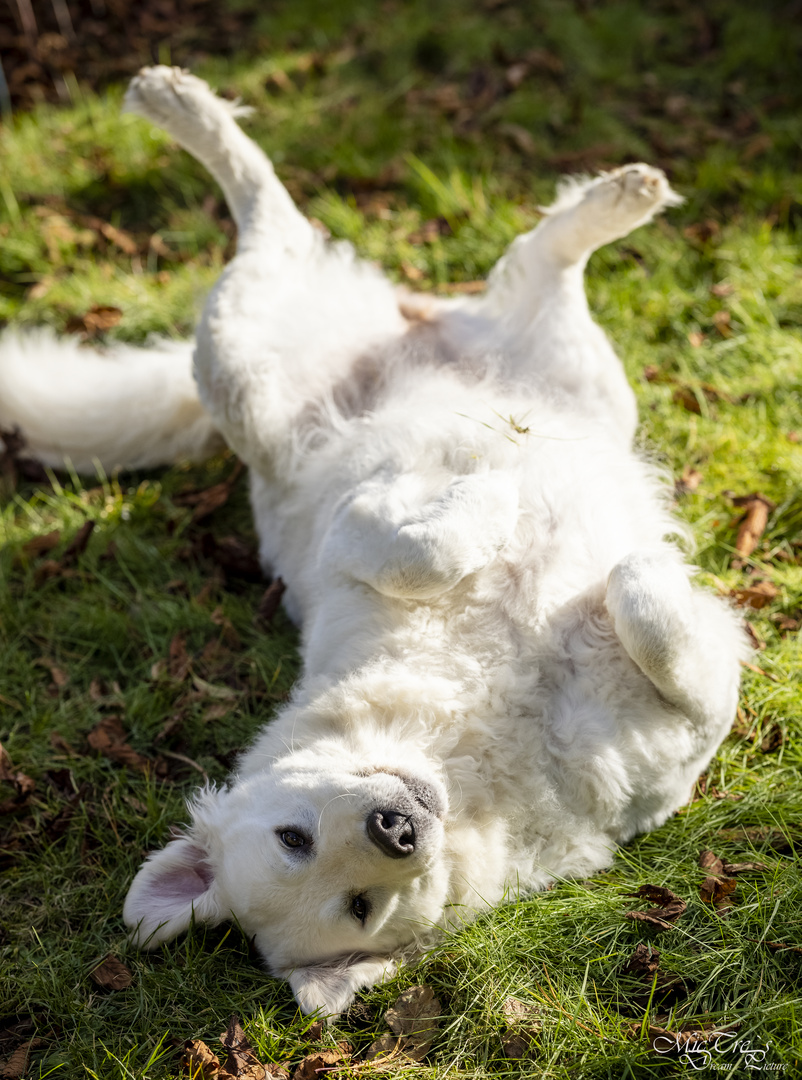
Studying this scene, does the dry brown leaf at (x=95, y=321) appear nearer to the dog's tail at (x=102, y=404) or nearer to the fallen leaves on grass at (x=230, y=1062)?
the dog's tail at (x=102, y=404)

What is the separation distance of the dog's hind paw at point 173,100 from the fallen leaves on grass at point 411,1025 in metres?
3.63

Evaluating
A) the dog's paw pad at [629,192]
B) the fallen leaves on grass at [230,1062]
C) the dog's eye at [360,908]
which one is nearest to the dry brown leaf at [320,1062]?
the fallen leaves on grass at [230,1062]

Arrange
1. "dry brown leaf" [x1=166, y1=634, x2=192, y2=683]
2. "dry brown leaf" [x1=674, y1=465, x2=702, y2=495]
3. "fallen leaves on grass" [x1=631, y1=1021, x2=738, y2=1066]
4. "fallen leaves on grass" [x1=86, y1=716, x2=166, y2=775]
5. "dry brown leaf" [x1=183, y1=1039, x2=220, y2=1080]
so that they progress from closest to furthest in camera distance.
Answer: "fallen leaves on grass" [x1=631, y1=1021, x2=738, y2=1066] < "dry brown leaf" [x1=183, y1=1039, x2=220, y2=1080] < "fallen leaves on grass" [x1=86, y1=716, x2=166, y2=775] < "dry brown leaf" [x1=166, y1=634, x2=192, y2=683] < "dry brown leaf" [x1=674, y1=465, x2=702, y2=495]

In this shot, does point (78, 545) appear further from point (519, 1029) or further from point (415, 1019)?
point (519, 1029)

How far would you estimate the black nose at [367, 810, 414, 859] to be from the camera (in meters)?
2.36

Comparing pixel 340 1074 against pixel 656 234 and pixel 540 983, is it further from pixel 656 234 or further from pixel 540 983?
pixel 656 234

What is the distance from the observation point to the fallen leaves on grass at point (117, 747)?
3393mm

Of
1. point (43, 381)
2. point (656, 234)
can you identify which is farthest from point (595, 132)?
point (43, 381)

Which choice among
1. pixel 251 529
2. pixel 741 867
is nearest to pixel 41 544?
pixel 251 529

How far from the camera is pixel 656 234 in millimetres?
5215

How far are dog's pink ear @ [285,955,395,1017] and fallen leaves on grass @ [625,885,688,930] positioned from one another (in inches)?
30.9

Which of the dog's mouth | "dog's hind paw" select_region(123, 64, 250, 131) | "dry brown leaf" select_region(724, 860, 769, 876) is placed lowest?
"dry brown leaf" select_region(724, 860, 769, 876)

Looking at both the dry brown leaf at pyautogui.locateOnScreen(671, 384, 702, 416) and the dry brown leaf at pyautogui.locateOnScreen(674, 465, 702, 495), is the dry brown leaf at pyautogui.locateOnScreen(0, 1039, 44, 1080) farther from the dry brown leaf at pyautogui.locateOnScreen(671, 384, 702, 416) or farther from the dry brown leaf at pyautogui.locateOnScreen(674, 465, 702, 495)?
the dry brown leaf at pyautogui.locateOnScreen(671, 384, 702, 416)

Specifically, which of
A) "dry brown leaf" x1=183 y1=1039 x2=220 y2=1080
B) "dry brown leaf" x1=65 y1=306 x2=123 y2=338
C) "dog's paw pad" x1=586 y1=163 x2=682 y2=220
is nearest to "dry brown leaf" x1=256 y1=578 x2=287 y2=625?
"dry brown leaf" x1=183 y1=1039 x2=220 y2=1080
